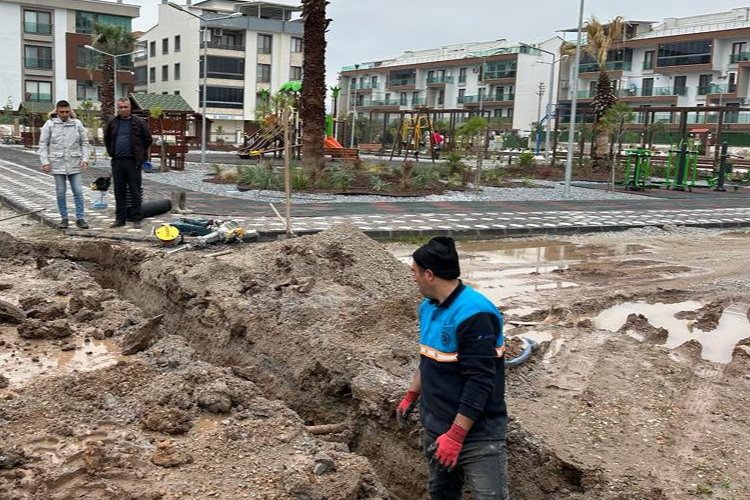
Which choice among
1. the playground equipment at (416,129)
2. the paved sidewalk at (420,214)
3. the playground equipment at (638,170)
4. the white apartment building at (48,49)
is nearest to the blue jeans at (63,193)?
the paved sidewalk at (420,214)

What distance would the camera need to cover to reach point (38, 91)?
199 ft

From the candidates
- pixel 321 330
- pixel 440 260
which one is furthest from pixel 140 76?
pixel 440 260

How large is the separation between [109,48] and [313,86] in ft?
125

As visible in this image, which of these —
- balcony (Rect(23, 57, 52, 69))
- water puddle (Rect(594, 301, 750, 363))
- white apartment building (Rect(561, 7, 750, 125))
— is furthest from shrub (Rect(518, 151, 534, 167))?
balcony (Rect(23, 57, 52, 69))

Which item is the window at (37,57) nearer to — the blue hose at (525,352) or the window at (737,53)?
the window at (737,53)

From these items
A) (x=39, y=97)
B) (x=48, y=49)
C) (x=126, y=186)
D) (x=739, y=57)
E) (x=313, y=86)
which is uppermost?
(x=739, y=57)

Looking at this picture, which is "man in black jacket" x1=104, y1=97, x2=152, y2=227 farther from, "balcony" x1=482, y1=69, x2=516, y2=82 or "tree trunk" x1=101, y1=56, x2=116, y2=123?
"balcony" x1=482, y1=69, x2=516, y2=82

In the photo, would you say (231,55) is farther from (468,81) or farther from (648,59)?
(648,59)

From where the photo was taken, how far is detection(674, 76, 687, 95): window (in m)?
62.0

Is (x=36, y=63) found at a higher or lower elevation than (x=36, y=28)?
lower

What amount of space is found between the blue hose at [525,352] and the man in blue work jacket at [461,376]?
2.22m

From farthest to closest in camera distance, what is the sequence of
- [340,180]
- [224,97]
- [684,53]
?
[224,97]
[684,53]
[340,180]

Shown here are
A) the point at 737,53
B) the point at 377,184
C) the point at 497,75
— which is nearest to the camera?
the point at 377,184

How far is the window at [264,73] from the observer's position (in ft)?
219
